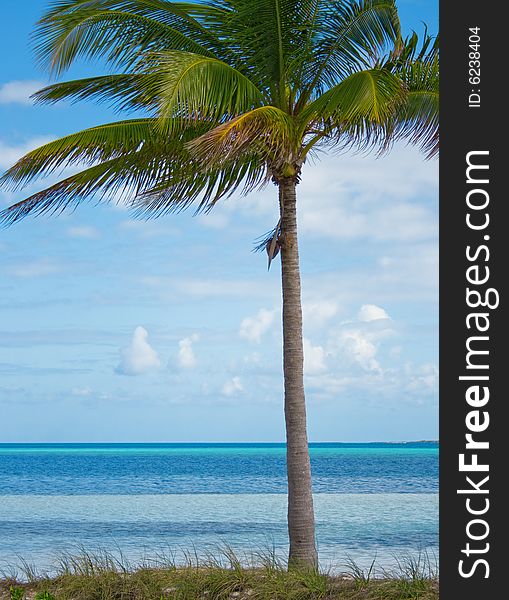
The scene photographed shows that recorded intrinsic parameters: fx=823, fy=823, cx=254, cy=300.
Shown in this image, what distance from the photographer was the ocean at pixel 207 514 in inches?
680

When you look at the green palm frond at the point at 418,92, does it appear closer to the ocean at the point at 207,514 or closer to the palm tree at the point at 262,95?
the palm tree at the point at 262,95

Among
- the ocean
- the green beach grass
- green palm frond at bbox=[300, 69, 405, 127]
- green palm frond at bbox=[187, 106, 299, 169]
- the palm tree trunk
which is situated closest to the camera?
the green beach grass

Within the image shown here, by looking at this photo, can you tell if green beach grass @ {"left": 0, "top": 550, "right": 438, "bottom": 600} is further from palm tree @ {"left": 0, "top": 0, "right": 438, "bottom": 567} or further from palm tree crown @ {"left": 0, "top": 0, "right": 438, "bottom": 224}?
palm tree crown @ {"left": 0, "top": 0, "right": 438, "bottom": 224}

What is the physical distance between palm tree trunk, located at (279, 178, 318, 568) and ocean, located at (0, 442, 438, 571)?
15.8 inches

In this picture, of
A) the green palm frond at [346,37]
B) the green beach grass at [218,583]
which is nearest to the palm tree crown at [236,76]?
the green palm frond at [346,37]

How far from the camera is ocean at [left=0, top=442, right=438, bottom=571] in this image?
1728cm

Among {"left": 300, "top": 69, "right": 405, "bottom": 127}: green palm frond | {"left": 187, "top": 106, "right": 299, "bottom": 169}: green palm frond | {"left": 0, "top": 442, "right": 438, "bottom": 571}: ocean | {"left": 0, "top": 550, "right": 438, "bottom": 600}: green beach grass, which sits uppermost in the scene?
{"left": 300, "top": 69, "right": 405, "bottom": 127}: green palm frond

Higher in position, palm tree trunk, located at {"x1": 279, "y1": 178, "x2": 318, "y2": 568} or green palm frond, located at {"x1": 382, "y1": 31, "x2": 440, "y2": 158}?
green palm frond, located at {"x1": 382, "y1": 31, "x2": 440, "y2": 158}

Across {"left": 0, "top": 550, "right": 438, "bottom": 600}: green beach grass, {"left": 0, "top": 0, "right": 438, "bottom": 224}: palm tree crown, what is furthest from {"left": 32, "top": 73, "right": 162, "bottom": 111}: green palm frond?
{"left": 0, "top": 550, "right": 438, "bottom": 600}: green beach grass

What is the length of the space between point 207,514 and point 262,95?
17856mm

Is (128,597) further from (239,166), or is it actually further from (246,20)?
(246,20)

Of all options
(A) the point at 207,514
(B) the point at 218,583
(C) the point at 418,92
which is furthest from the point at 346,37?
(A) the point at 207,514

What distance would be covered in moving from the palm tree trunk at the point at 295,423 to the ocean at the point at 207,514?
0.40m

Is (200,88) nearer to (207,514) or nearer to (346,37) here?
(346,37)
